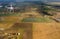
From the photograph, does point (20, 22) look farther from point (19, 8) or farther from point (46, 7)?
point (46, 7)

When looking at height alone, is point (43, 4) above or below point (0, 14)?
above

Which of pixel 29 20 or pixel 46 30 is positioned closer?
pixel 46 30

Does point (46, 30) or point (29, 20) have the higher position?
point (29, 20)

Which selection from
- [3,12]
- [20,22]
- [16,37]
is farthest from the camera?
[3,12]

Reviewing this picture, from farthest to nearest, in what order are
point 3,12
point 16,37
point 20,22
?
point 3,12 < point 20,22 < point 16,37

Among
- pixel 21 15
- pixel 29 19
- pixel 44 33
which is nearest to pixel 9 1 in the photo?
pixel 21 15

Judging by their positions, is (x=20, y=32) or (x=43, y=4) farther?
(x=43, y=4)

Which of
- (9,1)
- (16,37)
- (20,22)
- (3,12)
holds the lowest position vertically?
(16,37)

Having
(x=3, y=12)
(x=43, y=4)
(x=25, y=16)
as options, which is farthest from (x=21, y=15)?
(x=43, y=4)
